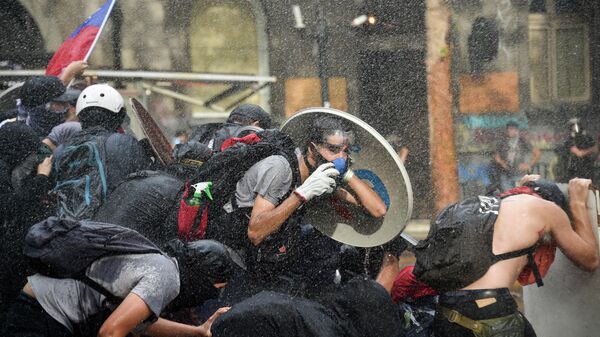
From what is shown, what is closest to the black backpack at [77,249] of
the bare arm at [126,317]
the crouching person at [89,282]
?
the crouching person at [89,282]

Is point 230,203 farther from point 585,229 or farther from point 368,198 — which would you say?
point 585,229

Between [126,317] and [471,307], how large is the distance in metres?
1.58

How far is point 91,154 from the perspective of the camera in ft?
14.5

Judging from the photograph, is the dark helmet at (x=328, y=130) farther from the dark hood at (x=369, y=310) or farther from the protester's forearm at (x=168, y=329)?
the protester's forearm at (x=168, y=329)

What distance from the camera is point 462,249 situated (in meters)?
3.76

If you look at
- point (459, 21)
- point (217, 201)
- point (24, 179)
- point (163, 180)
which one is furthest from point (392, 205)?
point (459, 21)

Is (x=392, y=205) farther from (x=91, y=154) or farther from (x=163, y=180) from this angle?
(x=91, y=154)

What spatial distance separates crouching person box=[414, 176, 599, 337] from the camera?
3695mm

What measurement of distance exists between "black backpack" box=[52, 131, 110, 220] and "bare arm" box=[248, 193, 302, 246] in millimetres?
893

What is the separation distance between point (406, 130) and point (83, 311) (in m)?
10.8

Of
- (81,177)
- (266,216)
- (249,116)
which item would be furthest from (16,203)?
(249,116)

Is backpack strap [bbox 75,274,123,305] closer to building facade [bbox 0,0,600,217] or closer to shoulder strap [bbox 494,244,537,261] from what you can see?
shoulder strap [bbox 494,244,537,261]

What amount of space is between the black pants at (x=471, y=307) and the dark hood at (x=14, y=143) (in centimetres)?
238

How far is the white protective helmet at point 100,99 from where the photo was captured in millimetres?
4648
